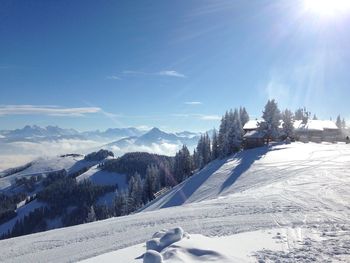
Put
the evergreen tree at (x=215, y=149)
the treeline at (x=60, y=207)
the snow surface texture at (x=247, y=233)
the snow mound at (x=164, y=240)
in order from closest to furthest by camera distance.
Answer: the snow surface texture at (x=247, y=233)
the snow mound at (x=164, y=240)
the evergreen tree at (x=215, y=149)
the treeline at (x=60, y=207)

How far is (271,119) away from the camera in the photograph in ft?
212

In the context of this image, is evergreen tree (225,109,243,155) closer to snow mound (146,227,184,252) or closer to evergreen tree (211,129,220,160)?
evergreen tree (211,129,220,160)

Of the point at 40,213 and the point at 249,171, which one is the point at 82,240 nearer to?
the point at 249,171

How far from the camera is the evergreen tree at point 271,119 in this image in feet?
211

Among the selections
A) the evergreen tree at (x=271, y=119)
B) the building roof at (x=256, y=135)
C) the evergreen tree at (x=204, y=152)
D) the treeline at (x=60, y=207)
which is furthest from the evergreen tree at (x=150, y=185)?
the treeline at (x=60, y=207)

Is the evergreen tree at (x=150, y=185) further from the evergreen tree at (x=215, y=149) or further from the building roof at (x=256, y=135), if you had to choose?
the building roof at (x=256, y=135)

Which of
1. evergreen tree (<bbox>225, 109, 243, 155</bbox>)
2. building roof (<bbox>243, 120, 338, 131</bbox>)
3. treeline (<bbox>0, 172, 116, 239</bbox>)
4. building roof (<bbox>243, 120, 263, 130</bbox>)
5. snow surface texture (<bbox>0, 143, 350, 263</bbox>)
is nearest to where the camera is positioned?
snow surface texture (<bbox>0, 143, 350, 263</bbox>)

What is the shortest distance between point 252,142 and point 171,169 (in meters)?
28.3

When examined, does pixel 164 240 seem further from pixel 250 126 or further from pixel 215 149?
pixel 215 149

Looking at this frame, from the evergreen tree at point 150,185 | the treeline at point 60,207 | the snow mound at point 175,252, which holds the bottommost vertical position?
the treeline at point 60,207

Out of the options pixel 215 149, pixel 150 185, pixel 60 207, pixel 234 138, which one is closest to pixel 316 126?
pixel 234 138

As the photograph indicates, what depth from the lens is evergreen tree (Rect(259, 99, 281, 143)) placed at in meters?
64.4

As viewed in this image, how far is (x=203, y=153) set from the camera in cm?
8869

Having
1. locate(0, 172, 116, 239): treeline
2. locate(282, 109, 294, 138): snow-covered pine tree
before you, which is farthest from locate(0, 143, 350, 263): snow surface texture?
locate(0, 172, 116, 239): treeline
